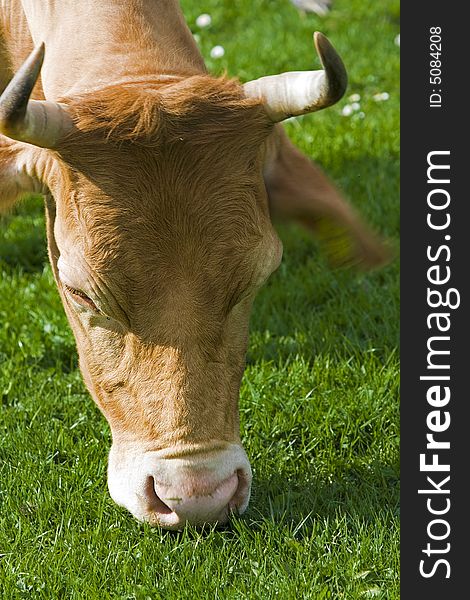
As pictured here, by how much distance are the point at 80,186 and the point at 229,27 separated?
24.9ft

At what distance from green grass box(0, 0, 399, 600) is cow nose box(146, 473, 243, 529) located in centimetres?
13

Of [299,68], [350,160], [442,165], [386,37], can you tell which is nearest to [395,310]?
[442,165]

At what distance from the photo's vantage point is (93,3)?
5180 mm

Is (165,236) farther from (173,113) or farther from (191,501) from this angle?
(191,501)

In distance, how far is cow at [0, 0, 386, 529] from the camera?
4.23 metres

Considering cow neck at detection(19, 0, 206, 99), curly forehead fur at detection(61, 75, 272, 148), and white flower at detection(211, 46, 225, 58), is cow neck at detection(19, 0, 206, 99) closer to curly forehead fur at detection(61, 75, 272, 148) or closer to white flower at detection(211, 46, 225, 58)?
curly forehead fur at detection(61, 75, 272, 148)

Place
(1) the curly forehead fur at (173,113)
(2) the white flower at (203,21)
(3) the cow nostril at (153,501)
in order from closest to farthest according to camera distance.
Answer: (1) the curly forehead fur at (173,113), (3) the cow nostril at (153,501), (2) the white flower at (203,21)

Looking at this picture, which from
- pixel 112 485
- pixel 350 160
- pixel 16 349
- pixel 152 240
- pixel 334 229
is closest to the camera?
pixel 152 240

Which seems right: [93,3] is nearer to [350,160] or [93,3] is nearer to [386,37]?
[350,160]

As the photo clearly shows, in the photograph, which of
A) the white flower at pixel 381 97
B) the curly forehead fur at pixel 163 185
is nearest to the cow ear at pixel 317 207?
the curly forehead fur at pixel 163 185

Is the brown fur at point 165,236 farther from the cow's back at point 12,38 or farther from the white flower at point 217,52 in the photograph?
the white flower at point 217,52

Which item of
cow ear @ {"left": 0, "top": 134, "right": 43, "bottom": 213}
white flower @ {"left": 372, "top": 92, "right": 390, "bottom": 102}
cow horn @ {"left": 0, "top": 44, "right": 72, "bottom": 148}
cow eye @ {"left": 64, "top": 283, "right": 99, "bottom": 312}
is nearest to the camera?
cow horn @ {"left": 0, "top": 44, "right": 72, "bottom": 148}

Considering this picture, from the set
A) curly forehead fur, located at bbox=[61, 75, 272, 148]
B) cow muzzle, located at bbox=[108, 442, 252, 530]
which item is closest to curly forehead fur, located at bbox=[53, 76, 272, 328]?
curly forehead fur, located at bbox=[61, 75, 272, 148]

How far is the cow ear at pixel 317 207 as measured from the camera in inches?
197
